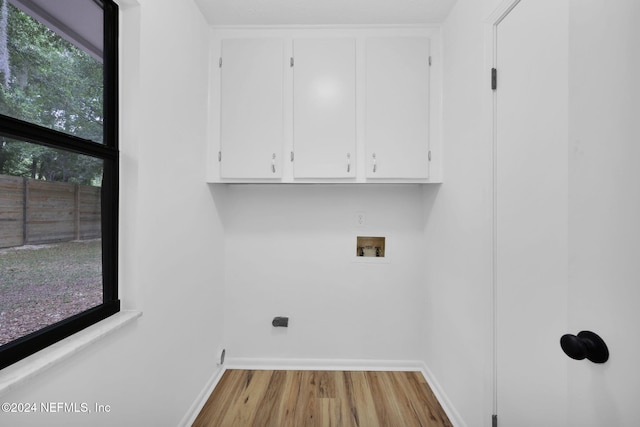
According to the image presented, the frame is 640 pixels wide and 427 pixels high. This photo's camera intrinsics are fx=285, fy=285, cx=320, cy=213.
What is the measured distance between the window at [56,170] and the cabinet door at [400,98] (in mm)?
1420

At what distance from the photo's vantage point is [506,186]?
123 centimetres

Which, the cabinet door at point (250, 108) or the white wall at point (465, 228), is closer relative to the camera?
the white wall at point (465, 228)

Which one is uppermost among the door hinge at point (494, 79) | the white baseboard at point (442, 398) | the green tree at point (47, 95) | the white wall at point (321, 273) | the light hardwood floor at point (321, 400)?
the door hinge at point (494, 79)

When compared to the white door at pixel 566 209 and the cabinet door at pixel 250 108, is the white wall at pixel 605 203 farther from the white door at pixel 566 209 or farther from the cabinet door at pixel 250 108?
the cabinet door at pixel 250 108

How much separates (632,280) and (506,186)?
66 cm

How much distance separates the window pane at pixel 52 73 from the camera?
0.80 metres

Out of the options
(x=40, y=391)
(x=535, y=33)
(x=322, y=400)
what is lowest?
(x=322, y=400)

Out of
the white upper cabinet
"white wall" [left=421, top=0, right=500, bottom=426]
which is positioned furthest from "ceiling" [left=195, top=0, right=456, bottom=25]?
"white wall" [left=421, top=0, right=500, bottom=426]

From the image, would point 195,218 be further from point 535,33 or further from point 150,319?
point 535,33

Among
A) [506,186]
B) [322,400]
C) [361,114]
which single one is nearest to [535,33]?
[506,186]

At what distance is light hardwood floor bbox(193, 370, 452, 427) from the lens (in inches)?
65.4

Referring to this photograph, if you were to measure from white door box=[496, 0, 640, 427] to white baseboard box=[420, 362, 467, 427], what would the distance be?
16.4 inches

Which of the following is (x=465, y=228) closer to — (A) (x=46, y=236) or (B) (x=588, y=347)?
→ (B) (x=588, y=347)

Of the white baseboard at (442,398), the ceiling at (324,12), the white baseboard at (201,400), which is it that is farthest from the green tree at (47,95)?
the white baseboard at (442,398)
